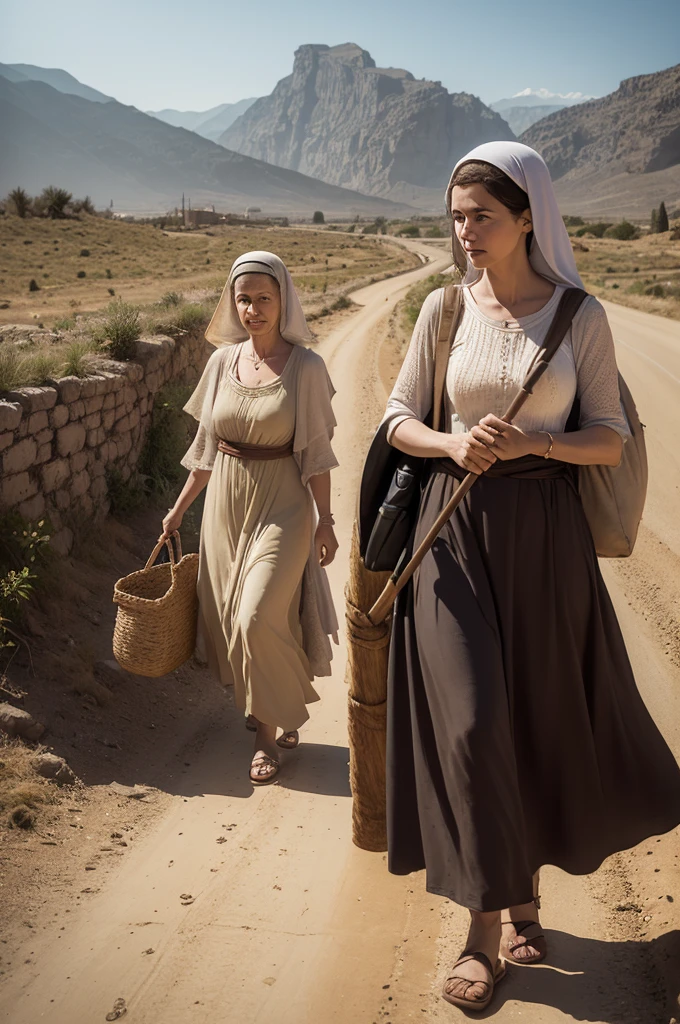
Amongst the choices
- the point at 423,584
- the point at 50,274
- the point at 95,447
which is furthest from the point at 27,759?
the point at 50,274

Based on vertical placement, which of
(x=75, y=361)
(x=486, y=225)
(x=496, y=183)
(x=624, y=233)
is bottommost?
(x=75, y=361)

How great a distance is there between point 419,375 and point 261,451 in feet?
5.45

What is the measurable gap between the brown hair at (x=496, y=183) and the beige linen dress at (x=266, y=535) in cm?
182

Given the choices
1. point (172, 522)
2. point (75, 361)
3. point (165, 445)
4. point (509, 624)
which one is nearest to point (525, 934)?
point (509, 624)

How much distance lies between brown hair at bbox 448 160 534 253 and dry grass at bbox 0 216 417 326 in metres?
18.4

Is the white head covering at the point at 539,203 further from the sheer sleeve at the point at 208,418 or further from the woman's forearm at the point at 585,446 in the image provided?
the sheer sleeve at the point at 208,418

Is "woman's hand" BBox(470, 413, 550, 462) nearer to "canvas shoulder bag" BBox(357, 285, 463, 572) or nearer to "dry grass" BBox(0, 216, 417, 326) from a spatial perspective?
"canvas shoulder bag" BBox(357, 285, 463, 572)

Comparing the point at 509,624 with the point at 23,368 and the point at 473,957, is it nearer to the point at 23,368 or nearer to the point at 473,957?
the point at 473,957

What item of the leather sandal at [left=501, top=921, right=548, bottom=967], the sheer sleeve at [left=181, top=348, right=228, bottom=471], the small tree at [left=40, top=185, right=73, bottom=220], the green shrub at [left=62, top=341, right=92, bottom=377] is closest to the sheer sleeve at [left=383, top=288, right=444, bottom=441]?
the leather sandal at [left=501, top=921, right=548, bottom=967]

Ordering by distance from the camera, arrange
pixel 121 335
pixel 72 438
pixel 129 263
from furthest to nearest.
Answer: pixel 129 263 → pixel 121 335 → pixel 72 438

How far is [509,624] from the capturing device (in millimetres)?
2898

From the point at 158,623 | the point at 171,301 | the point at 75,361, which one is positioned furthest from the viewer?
the point at 171,301

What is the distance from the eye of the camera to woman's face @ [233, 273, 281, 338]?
176 inches

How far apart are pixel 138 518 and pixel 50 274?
3044cm
